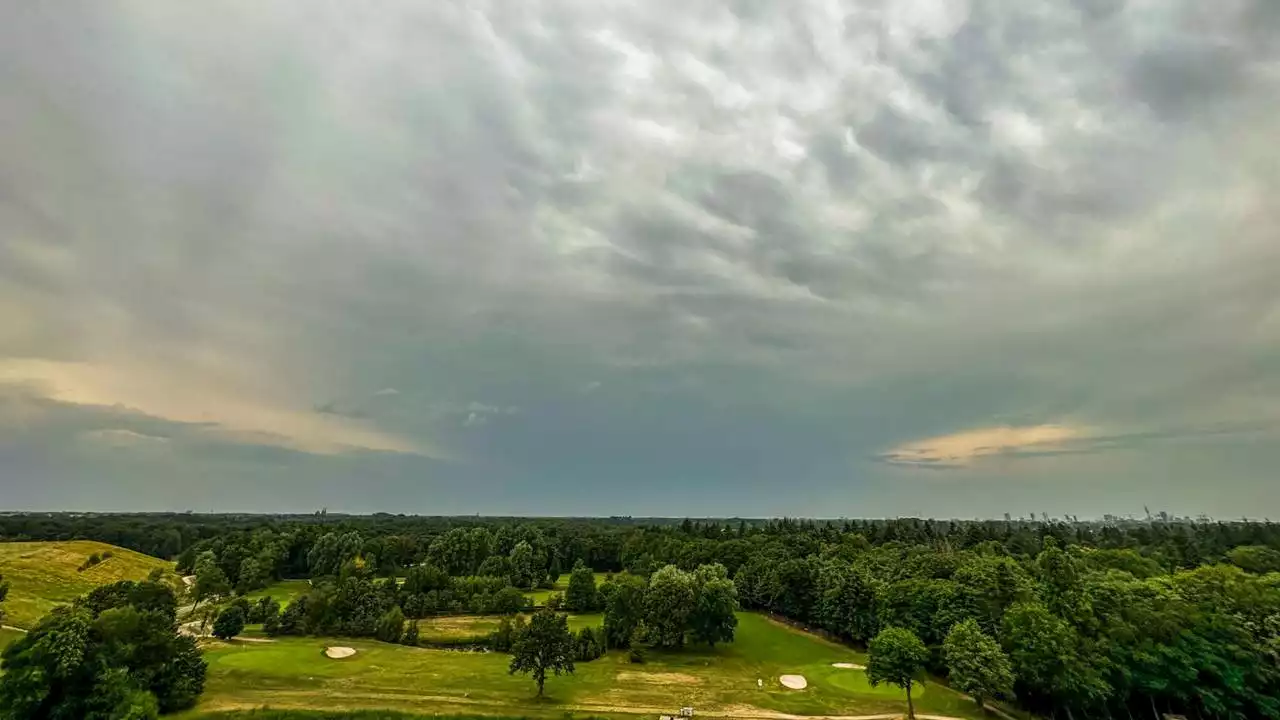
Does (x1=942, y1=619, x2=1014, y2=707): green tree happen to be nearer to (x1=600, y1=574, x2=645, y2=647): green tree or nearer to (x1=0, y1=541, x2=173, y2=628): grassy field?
(x1=600, y1=574, x2=645, y2=647): green tree

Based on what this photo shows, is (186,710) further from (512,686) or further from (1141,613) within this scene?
(1141,613)

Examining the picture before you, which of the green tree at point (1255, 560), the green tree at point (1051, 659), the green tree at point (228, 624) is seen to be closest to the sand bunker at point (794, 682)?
the green tree at point (1051, 659)

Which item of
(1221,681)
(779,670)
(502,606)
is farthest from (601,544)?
(1221,681)

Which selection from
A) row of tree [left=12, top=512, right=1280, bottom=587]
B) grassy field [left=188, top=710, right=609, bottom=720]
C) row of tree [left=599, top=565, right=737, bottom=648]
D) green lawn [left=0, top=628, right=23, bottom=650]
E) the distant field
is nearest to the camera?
grassy field [left=188, top=710, right=609, bottom=720]

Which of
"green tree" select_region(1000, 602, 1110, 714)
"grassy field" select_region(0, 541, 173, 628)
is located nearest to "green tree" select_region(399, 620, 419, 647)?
"grassy field" select_region(0, 541, 173, 628)

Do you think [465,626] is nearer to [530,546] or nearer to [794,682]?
[530,546]

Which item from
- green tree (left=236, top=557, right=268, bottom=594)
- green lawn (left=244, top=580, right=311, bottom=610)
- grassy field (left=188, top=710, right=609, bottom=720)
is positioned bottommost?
green lawn (left=244, top=580, right=311, bottom=610)

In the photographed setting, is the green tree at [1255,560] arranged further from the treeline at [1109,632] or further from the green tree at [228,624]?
the green tree at [228,624]
